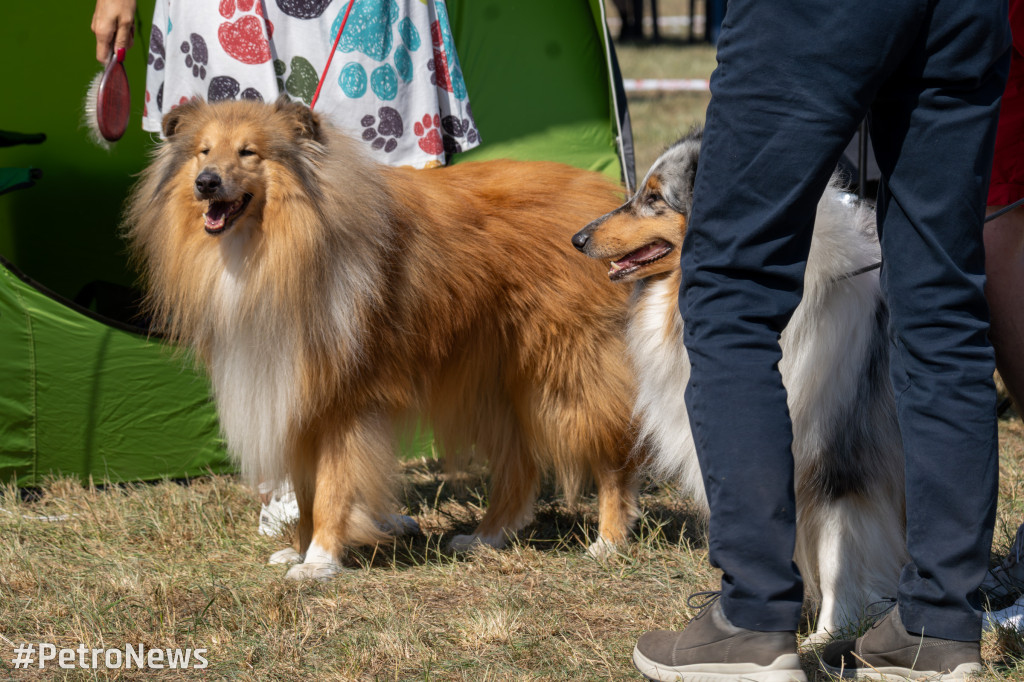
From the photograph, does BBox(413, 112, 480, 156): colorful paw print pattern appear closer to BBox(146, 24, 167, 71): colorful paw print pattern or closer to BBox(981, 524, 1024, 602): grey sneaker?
BBox(146, 24, 167, 71): colorful paw print pattern

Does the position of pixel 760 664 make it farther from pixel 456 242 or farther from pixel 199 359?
pixel 199 359

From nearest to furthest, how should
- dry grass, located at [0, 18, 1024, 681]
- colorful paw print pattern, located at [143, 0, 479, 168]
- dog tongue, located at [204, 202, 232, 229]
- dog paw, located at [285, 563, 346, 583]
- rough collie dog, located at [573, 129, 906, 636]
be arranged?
1. rough collie dog, located at [573, 129, 906, 636]
2. dry grass, located at [0, 18, 1024, 681]
3. dog tongue, located at [204, 202, 232, 229]
4. dog paw, located at [285, 563, 346, 583]
5. colorful paw print pattern, located at [143, 0, 479, 168]

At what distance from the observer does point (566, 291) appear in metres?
3.08

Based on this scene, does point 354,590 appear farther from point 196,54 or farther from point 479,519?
point 196,54

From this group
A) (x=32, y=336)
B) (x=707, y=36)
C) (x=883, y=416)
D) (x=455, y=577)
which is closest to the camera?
(x=883, y=416)

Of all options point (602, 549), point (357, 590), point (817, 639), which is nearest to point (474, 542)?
point (602, 549)

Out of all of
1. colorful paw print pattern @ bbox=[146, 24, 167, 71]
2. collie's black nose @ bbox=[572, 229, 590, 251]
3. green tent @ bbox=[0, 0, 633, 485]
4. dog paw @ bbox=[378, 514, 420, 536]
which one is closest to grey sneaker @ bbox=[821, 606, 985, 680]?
collie's black nose @ bbox=[572, 229, 590, 251]

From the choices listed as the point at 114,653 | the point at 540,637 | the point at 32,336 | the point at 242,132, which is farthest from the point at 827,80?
the point at 32,336

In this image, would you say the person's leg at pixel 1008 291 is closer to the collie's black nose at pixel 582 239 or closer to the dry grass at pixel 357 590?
the dry grass at pixel 357 590

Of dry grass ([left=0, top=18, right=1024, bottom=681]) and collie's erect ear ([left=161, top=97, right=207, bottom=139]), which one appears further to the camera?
collie's erect ear ([left=161, top=97, right=207, bottom=139])

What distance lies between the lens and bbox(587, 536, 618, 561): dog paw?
303 cm

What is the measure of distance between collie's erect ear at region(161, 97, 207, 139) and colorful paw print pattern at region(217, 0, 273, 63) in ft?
1.20

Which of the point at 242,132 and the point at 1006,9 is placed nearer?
the point at 1006,9

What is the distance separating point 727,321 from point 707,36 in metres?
17.7
